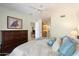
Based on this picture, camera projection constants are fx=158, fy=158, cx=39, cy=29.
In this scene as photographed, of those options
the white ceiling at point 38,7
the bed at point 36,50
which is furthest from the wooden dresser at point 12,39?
the white ceiling at point 38,7

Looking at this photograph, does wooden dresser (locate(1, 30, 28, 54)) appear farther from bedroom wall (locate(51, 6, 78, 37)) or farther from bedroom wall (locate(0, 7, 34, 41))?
bedroom wall (locate(51, 6, 78, 37))

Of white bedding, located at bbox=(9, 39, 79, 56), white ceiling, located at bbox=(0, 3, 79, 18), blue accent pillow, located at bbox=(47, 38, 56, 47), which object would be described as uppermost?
white ceiling, located at bbox=(0, 3, 79, 18)

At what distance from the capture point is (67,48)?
2.02 meters

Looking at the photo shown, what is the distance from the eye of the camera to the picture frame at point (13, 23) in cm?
205

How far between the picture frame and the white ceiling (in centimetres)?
13

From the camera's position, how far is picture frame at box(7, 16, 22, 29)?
2.05 m

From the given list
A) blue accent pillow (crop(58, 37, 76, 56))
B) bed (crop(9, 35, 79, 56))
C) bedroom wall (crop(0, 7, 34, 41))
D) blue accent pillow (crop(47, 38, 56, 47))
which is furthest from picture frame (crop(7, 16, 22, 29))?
blue accent pillow (crop(58, 37, 76, 56))

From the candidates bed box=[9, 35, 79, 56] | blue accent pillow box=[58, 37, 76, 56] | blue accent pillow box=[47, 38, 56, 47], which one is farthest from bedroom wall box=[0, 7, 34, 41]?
blue accent pillow box=[58, 37, 76, 56]

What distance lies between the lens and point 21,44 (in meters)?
2.05

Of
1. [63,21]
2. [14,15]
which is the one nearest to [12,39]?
[14,15]

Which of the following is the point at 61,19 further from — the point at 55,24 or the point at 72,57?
the point at 72,57

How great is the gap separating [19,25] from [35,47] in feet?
1.18

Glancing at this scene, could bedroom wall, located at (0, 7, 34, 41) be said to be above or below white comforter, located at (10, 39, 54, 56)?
above

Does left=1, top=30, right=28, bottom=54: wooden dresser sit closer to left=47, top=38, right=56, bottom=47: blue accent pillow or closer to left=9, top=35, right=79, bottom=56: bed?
left=9, top=35, right=79, bottom=56: bed
